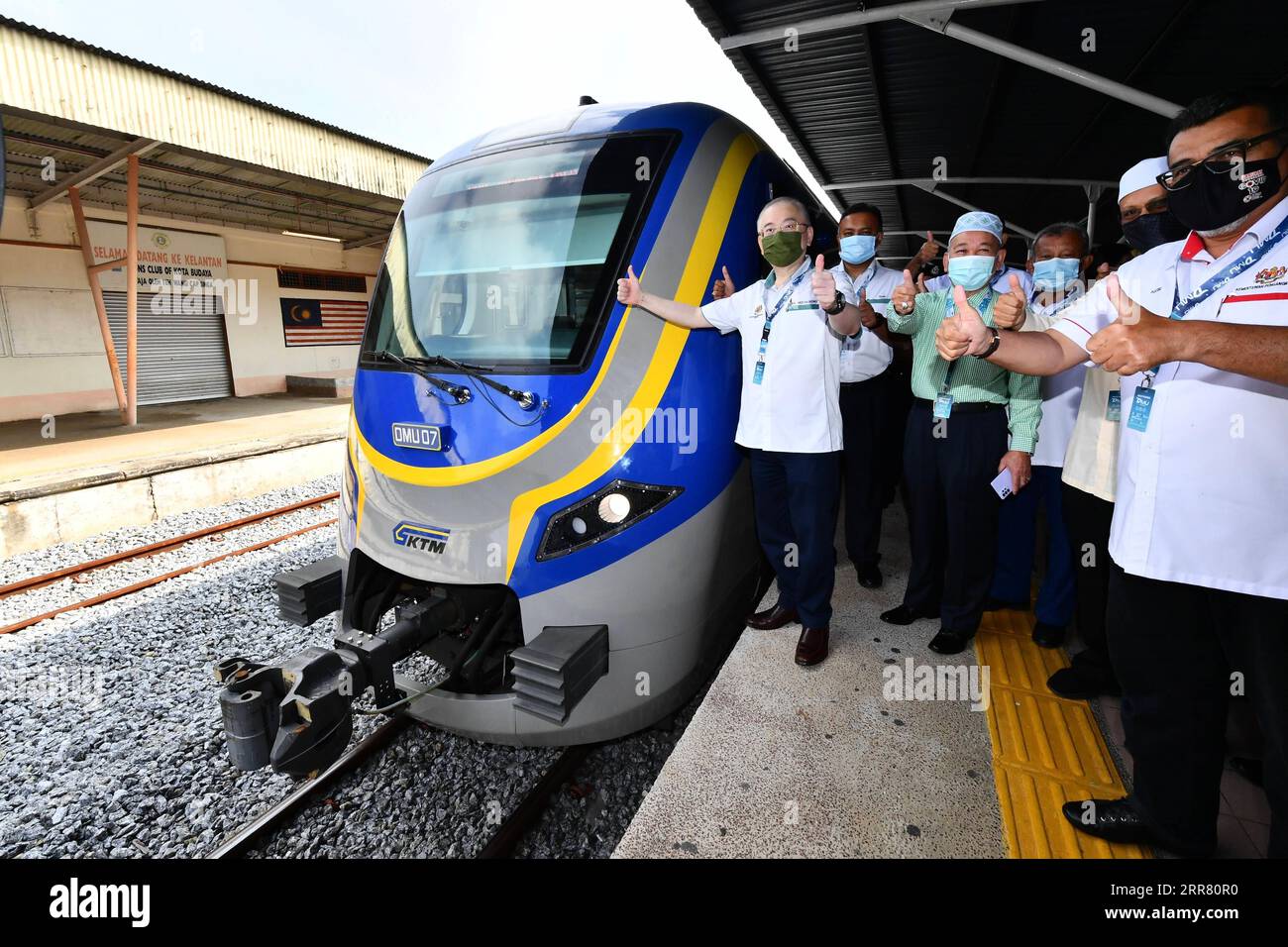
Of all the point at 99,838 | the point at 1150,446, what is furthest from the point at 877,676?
the point at 99,838

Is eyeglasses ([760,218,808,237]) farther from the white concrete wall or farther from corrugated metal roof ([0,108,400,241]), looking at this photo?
the white concrete wall

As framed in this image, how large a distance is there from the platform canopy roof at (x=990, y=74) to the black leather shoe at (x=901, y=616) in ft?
15.7

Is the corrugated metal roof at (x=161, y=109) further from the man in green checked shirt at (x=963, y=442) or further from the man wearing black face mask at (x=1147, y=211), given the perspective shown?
the man wearing black face mask at (x=1147, y=211)

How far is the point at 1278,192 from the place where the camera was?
1496 mm

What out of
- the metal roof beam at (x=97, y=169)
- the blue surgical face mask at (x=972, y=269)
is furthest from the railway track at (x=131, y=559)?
the blue surgical face mask at (x=972, y=269)

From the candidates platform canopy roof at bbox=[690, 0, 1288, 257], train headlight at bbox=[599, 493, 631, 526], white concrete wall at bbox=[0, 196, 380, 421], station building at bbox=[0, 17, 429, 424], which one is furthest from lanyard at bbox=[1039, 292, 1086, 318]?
white concrete wall at bbox=[0, 196, 380, 421]

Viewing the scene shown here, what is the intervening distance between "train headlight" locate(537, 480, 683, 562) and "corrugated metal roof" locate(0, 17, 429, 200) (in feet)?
28.1

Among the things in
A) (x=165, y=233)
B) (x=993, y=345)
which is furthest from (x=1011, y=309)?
(x=165, y=233)

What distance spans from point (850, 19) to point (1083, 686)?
17.6ft

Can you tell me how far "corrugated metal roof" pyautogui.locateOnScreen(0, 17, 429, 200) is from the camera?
6.87 m

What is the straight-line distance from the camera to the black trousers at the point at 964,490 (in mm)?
2887

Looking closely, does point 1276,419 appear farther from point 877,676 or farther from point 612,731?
point 612,731

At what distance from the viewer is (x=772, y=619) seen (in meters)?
3.13

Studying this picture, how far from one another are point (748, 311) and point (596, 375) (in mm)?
731
